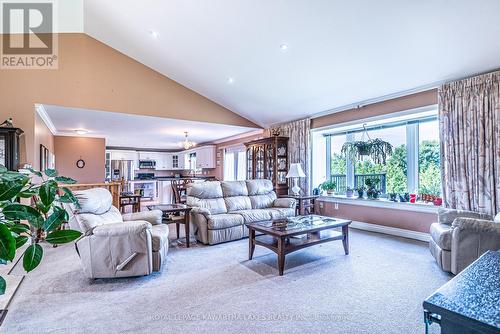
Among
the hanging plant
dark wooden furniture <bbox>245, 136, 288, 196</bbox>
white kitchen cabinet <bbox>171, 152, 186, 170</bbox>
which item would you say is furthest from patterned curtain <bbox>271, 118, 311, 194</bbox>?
white kitchen cabinet <bbox>171, 152, 186, 170</bbox>

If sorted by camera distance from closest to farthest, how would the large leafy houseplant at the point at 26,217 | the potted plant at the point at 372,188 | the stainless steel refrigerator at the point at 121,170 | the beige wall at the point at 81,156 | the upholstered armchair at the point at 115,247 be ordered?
1. the large leafy houseplant at the point at 26,217
2. the upholstered armchair at the point at 115,247
3. the potted plant at the point at 372,188
4. the beige wall at the point at 81,156
5. the stainless steel refrigerator at the point at 121,170

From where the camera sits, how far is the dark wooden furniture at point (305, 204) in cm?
550

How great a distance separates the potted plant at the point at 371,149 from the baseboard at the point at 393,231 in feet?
3.93

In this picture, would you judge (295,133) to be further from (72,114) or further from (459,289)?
(459,289)

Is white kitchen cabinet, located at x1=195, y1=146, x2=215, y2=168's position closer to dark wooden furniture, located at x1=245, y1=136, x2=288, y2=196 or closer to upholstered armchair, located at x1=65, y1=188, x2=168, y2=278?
dark wooden furniture, located at x1=245, y1=136, x2=288, y2=196

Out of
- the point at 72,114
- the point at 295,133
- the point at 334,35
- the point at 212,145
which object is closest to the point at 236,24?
the point at 334,35

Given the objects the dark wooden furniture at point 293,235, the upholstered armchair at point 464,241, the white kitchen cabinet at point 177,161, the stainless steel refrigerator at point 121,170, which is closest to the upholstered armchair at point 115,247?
the dark wooden furniture at point 293,235

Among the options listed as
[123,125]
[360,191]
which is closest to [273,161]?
[360,191]

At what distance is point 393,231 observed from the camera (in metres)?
4.64

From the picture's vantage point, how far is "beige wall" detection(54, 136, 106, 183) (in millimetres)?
7246

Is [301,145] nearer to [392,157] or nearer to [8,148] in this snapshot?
[392,157]

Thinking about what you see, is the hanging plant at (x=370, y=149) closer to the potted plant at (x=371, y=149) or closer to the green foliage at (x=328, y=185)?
the potted plant at (x=371, y=149)

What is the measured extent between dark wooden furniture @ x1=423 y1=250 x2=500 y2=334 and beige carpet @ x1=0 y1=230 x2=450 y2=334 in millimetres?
1423

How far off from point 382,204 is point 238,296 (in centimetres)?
349
